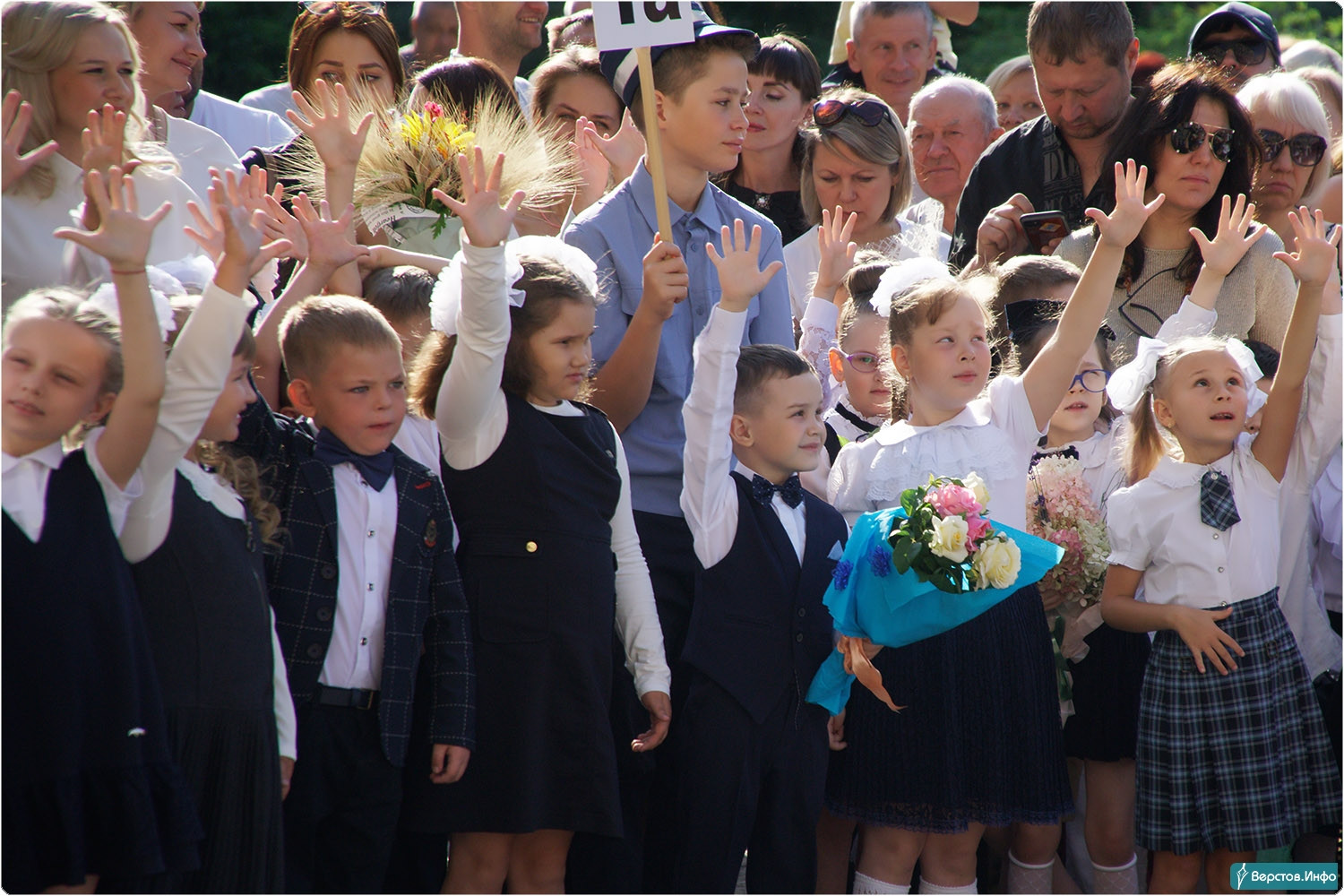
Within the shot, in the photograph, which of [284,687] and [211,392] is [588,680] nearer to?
[284,687]

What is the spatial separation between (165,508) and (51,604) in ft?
1.17

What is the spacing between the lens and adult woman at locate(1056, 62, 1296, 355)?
196 inches

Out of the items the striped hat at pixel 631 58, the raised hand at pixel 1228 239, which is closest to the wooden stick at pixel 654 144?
the striped hat at pixel 631 58

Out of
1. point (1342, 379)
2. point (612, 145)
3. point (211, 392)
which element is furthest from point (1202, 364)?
point (211, 392)

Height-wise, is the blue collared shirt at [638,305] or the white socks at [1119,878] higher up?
the blue collared shirt at [638,305]

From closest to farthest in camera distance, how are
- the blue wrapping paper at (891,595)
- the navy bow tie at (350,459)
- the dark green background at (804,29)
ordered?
the navy bow tie at (350,459)
the blue wrapping paper at (891,595)
the dark green background at (804,29)

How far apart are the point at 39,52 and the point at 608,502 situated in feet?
6.59

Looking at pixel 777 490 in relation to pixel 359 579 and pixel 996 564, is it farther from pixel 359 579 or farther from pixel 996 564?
pixel 359 579

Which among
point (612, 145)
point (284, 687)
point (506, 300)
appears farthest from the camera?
point (612, 145)

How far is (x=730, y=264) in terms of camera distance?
3734 mm

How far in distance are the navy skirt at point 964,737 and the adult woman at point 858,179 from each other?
2036 mm

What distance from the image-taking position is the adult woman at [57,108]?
363 centimetres

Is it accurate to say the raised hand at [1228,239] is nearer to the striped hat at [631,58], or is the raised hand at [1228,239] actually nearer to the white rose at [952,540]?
the white rose at [952,540]

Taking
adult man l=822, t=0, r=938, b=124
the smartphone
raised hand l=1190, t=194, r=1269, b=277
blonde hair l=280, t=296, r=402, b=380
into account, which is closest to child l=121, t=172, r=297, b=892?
blonde hair l=280, t=296, r=402, b=380
